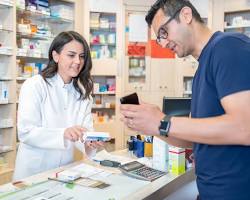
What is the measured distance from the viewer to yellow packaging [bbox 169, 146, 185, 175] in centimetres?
205

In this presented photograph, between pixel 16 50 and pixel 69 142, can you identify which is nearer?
pixel 69 142

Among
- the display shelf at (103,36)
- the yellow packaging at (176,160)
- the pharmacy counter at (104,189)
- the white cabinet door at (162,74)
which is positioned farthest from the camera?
the white cabinet door at (162,74)

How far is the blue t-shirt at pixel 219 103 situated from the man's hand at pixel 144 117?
0.16 metres

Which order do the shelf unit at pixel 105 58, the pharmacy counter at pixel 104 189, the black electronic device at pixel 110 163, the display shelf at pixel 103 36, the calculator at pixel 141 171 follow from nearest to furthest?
1. the pharmacy counter at pixel 104 189
2. the calculator at pixel 141 171
3. the black electronic device at pixel 110 163
4. the shelf unit at pixel 105 58
5. the display shelf at pixel 103 36

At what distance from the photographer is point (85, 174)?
6.40 ft

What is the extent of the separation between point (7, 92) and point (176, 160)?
2854mm

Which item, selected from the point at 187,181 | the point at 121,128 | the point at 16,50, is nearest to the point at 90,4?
the point at 16,50

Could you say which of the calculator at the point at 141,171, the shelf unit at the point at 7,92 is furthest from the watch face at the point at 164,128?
the shelf unit at the point at 7,92

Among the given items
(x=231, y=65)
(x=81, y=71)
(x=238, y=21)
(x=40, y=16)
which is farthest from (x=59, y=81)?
(x=238, y=21)

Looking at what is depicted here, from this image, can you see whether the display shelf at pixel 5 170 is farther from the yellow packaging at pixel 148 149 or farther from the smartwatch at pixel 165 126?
the smartwatch at pixel 165 126

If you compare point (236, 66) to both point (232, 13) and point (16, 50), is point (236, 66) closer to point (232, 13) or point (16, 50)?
point (16, 50)

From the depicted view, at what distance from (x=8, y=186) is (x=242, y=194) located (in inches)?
44.0

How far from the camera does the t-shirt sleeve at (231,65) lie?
1111 millimetres

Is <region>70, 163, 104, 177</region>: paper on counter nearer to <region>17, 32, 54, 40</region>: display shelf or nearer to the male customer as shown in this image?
the male customer
